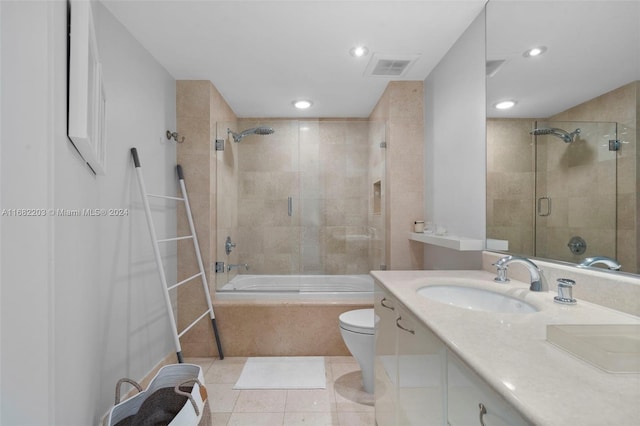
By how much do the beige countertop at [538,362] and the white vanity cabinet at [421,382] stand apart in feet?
0.12

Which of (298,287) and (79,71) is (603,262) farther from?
(298,287)

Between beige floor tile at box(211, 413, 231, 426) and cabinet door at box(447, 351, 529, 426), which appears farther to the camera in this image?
beige floor tile at box(211, 413, 231, 426)

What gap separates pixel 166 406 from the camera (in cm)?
142

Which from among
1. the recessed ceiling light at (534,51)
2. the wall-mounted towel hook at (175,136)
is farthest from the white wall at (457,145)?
the wall-mounted towel hook at (175,136)

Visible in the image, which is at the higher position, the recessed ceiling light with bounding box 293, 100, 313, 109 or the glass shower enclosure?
the recessed ceiling light with bounding box 293, 100, 313, 109

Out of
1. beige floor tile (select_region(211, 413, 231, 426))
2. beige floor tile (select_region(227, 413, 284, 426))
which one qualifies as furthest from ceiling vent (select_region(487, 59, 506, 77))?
beige floor tile (select_region(211, 413, 231, 426))

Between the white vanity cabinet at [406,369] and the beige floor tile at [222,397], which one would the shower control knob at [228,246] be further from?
the white vanity cabinet at [406,369]

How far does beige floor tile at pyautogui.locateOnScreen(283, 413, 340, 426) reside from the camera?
1729 mm

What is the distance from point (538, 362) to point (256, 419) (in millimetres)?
1644

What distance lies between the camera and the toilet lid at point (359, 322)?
192 cm

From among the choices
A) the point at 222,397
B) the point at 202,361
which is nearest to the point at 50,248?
the point at 222,397

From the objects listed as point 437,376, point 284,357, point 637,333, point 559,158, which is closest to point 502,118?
point 559,158

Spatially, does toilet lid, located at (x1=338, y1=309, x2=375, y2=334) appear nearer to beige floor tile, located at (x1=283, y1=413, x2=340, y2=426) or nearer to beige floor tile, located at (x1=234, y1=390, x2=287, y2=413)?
beige floor tile, located at (x1=283, y1=413, x2=340, y2=426)

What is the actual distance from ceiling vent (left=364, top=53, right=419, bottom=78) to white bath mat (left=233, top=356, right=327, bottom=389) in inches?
90.4
